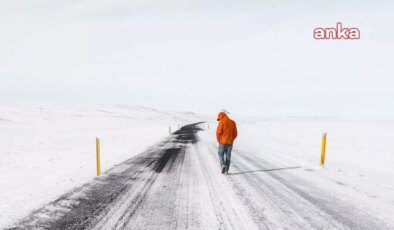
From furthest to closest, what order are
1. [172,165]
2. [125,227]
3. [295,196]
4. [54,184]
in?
[172,165]
[54,184]
[295,196]
[125,227]

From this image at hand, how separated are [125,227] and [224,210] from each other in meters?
1.76

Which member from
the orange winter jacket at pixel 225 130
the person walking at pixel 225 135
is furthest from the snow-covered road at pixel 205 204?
the orange winter jacket at pixel 225 130

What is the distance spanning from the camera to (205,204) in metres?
5.94

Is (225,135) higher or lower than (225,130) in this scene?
lower

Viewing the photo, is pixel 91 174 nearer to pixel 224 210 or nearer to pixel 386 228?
Answer: pixel 224 210

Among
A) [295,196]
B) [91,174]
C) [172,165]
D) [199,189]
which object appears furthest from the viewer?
[172,165]

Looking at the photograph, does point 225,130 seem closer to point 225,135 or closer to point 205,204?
point 225,135

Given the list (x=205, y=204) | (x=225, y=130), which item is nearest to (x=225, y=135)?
(x=225, y=130)

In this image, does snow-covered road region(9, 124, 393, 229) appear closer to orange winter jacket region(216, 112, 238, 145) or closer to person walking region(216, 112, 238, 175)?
person walking region(216, 112, 238, 175)

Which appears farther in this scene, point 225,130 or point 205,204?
point 225,130

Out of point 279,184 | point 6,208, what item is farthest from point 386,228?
point 6,208

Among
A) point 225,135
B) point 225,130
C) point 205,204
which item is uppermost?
point 225,130

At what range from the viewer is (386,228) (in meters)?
4.86

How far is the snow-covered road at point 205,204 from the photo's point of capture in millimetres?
4882
